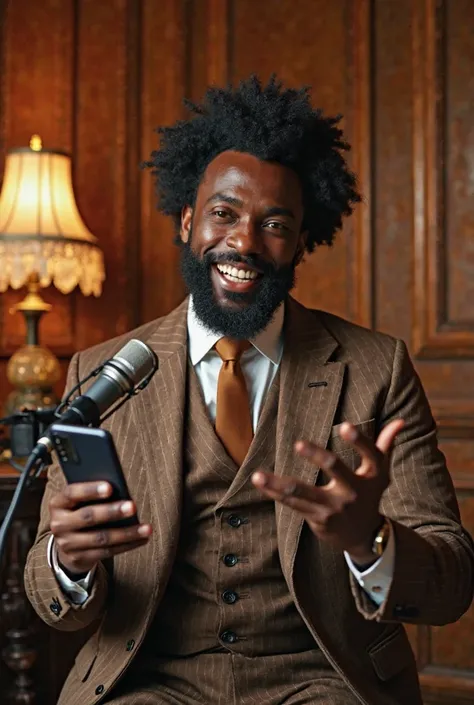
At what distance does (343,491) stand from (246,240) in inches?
30.8

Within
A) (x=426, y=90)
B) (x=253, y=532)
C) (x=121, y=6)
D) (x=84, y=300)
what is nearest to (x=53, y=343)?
(x=84, y=300)

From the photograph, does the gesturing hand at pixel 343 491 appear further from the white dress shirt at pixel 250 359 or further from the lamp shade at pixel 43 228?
the lamp shade at pixel 43 228

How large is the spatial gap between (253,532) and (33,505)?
37.0 inches

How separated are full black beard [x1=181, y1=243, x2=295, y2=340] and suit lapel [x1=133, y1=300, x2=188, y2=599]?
92 mm

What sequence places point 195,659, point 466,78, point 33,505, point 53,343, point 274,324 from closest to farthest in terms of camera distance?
point 195,659, point 274,324, point 33,505, point 466,78, point 53,343

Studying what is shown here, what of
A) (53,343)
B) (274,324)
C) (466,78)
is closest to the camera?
(274,324)

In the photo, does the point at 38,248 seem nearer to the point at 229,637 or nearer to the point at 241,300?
the point at 241,300

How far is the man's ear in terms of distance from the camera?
93.3 inches

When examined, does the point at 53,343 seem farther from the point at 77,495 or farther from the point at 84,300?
the point at 77,495

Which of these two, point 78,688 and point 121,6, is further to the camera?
point 121,6

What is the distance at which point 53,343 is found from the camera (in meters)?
3.58

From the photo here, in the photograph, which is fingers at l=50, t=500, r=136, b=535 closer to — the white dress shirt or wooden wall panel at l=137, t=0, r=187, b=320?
the white dress shirt

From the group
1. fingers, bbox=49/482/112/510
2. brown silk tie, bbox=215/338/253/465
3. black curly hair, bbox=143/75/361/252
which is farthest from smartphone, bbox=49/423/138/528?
black curly hair, bbox=143/75/361/252

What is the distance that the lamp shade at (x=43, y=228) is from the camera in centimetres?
315
